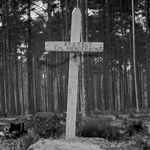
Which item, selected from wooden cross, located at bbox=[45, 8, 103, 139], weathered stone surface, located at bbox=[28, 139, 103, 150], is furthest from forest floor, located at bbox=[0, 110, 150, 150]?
wooden cross, located at bbox=[45, 8, 103, 139]

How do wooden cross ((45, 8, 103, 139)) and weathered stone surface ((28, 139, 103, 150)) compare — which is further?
wooden cross ((45, 8, 103, 139))

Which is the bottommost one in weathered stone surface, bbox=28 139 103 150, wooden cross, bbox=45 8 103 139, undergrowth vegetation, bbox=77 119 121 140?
undergrowth vegetation, bbox=77 119 121 140

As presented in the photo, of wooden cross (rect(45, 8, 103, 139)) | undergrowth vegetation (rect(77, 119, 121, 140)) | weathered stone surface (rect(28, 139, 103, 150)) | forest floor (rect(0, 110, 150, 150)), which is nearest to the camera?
weathered stone surface (rect(28, 139, 103, 150))

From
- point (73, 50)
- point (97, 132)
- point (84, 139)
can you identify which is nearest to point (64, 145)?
point (84, 139)

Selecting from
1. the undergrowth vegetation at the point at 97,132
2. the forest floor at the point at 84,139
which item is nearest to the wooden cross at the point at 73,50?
the forest floor at the point at 84,139

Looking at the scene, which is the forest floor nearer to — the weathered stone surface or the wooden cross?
the weathered stone surface

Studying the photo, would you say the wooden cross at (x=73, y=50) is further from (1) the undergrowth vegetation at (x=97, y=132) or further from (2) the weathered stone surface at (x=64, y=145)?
(1) the undergrowth vegetation at (x=97, y=132)

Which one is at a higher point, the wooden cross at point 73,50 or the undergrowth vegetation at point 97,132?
the wooden cross at point 73,50

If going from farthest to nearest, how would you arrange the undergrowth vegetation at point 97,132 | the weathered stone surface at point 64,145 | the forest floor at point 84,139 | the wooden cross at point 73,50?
1. the undergrowth vegetation at point 97,132
2. the wooden cross at point 73,50
3. the forest floor at point 84,139
4. the weathered stone surface at point 64,145

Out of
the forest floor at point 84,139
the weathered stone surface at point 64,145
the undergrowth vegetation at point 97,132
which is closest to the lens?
the weathered stone surface at point 64,145

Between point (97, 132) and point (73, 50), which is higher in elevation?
point (73, 50)

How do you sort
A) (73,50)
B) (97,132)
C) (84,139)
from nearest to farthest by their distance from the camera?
(73,50) → (84,139) → (97,132)

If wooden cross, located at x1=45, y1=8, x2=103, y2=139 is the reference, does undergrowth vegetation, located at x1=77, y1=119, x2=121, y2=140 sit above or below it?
below

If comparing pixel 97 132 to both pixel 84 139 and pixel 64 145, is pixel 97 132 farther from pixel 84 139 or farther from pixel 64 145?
pixel 64 145
